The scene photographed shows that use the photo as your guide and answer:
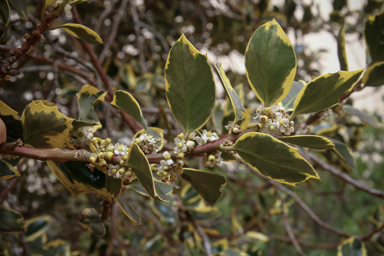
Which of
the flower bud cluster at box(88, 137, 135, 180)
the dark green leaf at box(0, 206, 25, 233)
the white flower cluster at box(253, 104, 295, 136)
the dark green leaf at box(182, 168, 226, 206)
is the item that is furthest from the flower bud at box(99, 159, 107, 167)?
the dark green leaf at box(0, 206, 25, 233)

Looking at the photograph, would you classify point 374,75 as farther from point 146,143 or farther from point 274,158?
point 146,143

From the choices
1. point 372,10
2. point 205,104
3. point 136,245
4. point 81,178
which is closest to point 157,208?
point 136,245

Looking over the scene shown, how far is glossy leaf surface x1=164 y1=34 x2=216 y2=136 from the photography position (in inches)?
14.0

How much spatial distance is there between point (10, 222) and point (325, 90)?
625 millimetres

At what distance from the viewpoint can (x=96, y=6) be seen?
5.14 feet

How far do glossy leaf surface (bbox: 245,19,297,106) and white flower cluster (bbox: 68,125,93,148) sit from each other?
0.87 feet

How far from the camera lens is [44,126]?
40cm

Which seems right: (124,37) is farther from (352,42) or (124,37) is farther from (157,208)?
(352,42)

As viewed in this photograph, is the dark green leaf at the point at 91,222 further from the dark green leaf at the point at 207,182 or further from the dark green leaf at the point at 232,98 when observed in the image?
the dark green leaf at the point at 232,98

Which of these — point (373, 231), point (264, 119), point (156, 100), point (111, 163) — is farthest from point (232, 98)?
point (156, 100)

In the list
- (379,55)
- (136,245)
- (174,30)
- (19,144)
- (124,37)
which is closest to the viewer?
(19,144)

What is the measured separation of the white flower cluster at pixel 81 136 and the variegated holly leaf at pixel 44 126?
0.02m

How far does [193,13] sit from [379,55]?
1.33 meters

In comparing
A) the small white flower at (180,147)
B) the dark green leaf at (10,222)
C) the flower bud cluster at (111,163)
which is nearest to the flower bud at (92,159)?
the flower bud cluster at (111,163)
